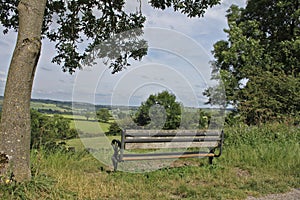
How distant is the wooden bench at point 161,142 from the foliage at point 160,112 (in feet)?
8.80

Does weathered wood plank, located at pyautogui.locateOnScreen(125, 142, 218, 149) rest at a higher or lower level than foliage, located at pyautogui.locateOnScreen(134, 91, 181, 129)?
lower

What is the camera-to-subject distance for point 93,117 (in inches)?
262

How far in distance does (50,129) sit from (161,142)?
95.7 inches

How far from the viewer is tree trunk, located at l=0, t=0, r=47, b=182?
12.3ft

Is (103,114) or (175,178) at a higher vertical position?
(103,114)

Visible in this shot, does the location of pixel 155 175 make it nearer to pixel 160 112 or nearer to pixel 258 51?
pixel 160 112

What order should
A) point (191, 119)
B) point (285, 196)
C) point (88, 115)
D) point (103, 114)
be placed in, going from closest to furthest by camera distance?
point (285, 196) → point (88, 115) → point (103, 114) → point (191, 119)

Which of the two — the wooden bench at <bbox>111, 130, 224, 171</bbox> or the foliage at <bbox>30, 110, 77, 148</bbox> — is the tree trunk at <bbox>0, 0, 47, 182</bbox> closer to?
the wooden bench at <bbox>111, 130, 224, 171</bbox>

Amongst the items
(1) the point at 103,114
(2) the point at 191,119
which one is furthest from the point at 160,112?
(1) the point at 103,114

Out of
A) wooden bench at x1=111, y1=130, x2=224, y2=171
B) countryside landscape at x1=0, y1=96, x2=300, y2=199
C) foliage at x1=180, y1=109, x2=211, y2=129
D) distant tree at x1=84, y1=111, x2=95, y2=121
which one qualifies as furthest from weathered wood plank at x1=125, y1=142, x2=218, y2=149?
foliage at x1=180, y1=109, x2=211, y2=129

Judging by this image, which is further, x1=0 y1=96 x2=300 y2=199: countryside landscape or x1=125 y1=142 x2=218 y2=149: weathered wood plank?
x1=125 y1=142 x2=218 y2=149: weathered wood plank

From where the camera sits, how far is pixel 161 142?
19.0ft

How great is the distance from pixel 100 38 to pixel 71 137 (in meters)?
2.70

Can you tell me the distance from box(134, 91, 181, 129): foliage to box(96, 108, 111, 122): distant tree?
1753 mm
